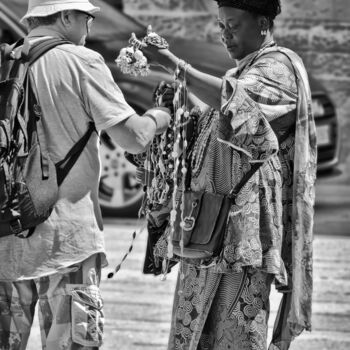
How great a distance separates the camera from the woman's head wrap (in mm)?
4590

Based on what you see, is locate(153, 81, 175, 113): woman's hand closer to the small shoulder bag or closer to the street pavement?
the small shoulder bag

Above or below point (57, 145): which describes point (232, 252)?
below

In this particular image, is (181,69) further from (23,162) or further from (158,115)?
(23,162)

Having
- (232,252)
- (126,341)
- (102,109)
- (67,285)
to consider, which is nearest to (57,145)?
(102,109)

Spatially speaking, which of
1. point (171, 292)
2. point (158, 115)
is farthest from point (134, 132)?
point (171, 292)

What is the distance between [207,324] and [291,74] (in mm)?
1126

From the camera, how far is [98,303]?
14.1 feet

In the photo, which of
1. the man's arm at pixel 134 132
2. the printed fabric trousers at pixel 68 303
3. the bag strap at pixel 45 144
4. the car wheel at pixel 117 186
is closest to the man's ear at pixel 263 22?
the man's arm at pixel 134 132

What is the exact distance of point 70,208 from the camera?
4.23 metres

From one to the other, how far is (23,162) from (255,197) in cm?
99

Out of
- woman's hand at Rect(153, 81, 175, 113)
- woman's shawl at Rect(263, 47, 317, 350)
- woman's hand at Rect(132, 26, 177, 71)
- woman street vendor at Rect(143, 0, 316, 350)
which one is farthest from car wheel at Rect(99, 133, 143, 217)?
woman's hand at Rect(132, 26, 177, 71)

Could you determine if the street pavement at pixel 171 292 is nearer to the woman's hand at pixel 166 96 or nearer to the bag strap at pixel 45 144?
the woman's hand at pixel 166 96

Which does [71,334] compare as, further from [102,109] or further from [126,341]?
[126,341]

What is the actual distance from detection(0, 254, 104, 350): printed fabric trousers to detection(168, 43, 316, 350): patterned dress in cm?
56
